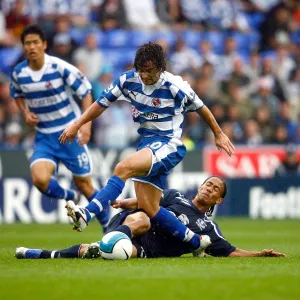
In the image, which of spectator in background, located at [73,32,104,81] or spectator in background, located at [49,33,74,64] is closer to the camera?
spectator in background, located at [49,33,74,64]

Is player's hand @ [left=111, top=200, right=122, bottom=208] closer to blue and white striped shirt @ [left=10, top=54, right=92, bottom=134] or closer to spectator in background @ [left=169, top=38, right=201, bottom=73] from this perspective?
blue and white striped shirt @ [left=10, top=54, right=92, bottom=134]

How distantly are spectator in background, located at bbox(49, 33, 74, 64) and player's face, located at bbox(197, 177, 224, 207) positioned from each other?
9.15 meters

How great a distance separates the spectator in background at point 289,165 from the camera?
59.5 feet

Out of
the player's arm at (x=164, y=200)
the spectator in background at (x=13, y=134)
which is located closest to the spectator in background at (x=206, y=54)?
the spectator in background at (x=13, y=134)

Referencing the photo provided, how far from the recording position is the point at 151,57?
8.40 metres

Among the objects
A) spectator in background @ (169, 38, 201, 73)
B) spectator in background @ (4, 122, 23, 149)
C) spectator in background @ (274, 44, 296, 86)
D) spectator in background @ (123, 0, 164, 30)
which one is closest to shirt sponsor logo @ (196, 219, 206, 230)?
spectator in background @ (4, 122, 23, 149)

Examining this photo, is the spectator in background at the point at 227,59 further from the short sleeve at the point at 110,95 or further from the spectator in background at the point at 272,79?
the short sleeve at the point at 110,95

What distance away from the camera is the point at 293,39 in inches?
870

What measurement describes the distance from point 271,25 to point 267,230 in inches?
334

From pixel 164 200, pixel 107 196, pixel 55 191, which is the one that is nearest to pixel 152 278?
pixel 107 196

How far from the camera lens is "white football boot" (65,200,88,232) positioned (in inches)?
308

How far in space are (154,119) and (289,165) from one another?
32.2 feet

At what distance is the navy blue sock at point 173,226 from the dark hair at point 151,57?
4.70 feet

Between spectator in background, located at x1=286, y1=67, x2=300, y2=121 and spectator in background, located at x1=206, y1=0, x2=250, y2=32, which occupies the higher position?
spectator in background, located at x1=206, y1=0, x2=250, y2=32
